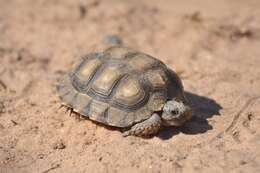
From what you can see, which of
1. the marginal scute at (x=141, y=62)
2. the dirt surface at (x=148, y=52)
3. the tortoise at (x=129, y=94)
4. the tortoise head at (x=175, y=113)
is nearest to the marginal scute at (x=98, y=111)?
the tortoise at (x=129, y=94)

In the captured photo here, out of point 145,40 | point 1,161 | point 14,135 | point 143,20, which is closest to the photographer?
point 1,161

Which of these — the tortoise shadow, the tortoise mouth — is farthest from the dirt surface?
the tortoise mouth

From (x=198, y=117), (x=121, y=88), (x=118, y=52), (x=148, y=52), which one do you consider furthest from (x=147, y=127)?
(x=148, y=52)

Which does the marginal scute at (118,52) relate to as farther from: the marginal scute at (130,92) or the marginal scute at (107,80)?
the marginal scute at (130,92)

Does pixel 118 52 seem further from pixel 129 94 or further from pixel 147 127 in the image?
pixel 147 127

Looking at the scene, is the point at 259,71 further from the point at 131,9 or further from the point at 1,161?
the point at 1,161

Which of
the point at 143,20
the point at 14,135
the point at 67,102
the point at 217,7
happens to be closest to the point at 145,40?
the point at 143,20
